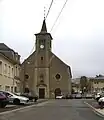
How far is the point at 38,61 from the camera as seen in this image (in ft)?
304

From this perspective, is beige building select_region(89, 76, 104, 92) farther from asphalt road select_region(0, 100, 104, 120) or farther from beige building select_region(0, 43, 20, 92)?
asphalt road select_region(0, 100, 104, 120)

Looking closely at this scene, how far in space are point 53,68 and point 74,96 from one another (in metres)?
9.88

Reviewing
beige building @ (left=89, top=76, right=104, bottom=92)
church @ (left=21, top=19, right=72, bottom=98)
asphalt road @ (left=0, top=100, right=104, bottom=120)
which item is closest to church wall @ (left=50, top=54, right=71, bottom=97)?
church @ (left=21, top=19, right=72, bottom=98)

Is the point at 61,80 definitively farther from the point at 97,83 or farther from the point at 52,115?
the point at 52,115

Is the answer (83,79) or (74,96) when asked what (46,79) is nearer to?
(74,96)

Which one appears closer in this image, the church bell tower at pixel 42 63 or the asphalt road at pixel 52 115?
the asphalt road at pixel 52 115

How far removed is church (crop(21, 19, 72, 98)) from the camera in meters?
90.5

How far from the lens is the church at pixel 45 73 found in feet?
297

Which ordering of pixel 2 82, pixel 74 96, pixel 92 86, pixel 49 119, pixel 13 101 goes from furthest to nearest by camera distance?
pixel 92 86, pixel 74 96, pixel 2 82, pixel 13 101, pixel 49 119

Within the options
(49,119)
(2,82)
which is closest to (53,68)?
(2,82)

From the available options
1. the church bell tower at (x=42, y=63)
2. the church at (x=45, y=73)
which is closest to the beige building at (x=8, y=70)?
the church bell tower at (x=42, y=63)

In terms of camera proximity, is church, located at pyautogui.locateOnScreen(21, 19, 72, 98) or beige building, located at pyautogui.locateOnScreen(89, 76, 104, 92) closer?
church, located at pyautogui.locateOnScreen(21, 19, 72, 98)

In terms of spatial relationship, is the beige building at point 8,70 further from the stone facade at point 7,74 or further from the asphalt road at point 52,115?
the asphalt road at point 52,115

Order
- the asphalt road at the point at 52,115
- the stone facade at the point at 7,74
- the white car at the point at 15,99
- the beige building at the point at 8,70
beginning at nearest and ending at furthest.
A: the asphalt road at the point at 52,115
the white car at the point at 15,99
the stone facade at the point at 7,74
the beige building at the point at 8,70
